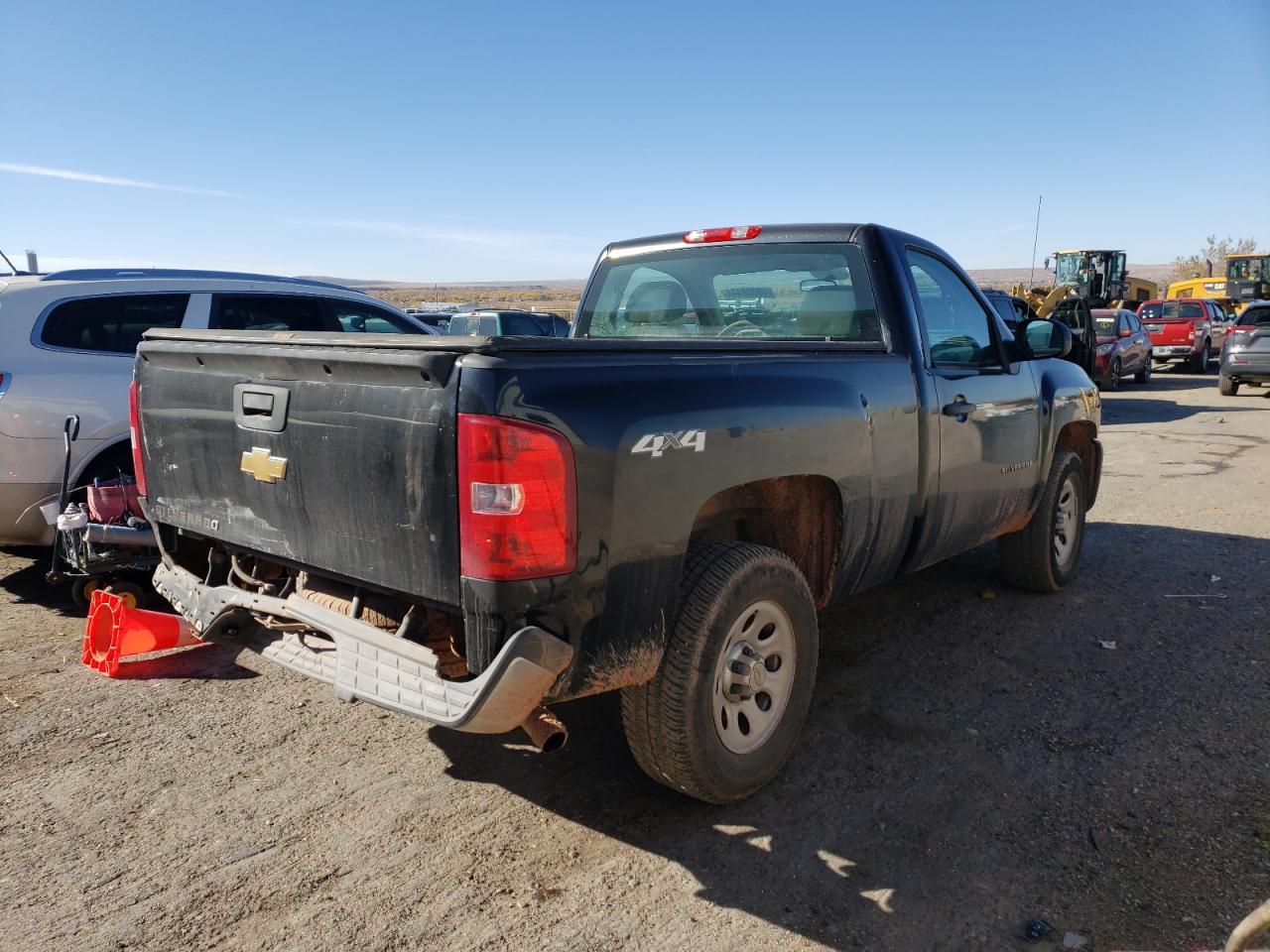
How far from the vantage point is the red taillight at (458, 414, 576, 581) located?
2.44 m

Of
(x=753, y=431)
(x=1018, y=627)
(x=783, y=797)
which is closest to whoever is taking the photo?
(x=753, y=431)

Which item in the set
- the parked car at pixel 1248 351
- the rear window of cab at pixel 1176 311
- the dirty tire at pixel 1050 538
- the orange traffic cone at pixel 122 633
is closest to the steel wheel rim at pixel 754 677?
the orange traffic cone at pixel 122 633

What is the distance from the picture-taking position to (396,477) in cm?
264

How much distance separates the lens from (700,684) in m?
2.99

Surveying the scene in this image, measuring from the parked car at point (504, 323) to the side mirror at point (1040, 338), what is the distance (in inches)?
277

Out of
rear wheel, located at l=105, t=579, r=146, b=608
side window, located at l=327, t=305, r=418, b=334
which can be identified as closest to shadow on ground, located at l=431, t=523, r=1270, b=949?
rear wheel, located at l=105, t=579, r=146, b=608

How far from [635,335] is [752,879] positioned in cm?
274

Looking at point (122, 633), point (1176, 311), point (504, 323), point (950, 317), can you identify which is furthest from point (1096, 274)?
point (122, 633)

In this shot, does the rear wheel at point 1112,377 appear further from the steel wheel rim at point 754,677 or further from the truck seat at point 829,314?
the steel wheel rim at point 754,677

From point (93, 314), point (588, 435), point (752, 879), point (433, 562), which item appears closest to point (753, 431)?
point (588, 435)

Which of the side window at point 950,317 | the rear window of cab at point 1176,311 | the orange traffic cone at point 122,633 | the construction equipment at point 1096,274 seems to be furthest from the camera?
the construction equipment at point 1096,274

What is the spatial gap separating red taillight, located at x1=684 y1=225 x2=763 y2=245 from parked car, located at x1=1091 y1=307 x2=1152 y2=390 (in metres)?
18.2

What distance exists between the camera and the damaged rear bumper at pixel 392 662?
2.48 metres

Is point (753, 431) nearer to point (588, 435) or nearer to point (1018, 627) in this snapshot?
point (588, 435)
